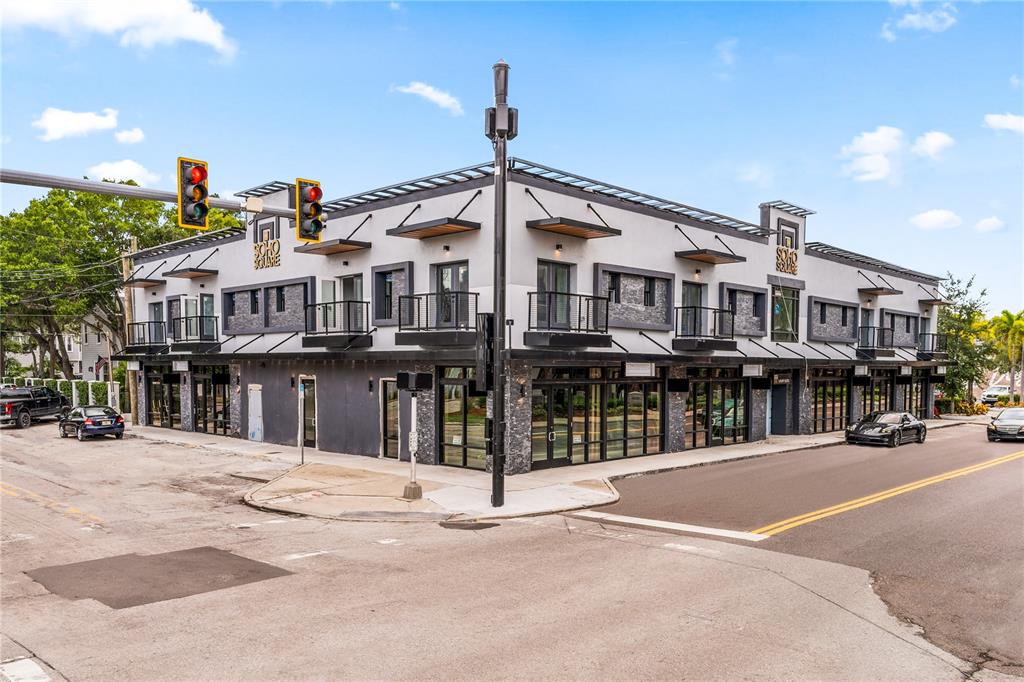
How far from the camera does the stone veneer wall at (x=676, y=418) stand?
23922mm

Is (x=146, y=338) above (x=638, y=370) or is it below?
above

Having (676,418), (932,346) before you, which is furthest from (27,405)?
(932,346)

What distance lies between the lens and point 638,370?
21.6 meters

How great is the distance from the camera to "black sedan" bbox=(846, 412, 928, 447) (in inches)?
1054

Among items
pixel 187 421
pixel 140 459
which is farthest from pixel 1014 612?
pixel 187 421

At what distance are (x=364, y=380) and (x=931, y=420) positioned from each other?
109 feet

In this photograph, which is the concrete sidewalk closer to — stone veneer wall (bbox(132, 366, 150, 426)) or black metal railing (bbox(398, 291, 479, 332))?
black metal railing (bbox(398, 291, 479, 332))

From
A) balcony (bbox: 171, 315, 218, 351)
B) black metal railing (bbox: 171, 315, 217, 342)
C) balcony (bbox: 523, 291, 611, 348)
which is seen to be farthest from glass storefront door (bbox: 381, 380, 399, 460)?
black metal railing (bbox: 171, 315, 217, 342)

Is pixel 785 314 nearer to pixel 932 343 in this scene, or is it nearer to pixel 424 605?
pixel 932 343

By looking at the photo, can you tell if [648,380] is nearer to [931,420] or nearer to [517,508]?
[517,508]

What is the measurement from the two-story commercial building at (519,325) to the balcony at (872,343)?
15 centimetres

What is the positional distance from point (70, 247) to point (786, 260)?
40.2 metres

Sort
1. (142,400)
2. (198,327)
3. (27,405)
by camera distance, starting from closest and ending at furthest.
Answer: (198,327), (142,400), (27,405)

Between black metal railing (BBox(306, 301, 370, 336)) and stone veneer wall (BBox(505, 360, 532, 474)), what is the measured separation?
606 centimetres
